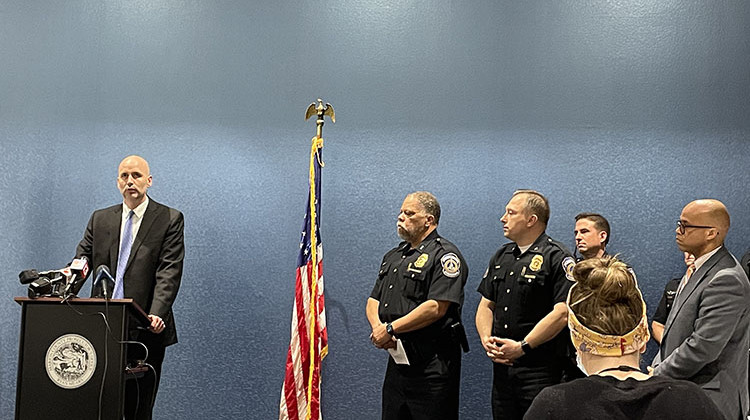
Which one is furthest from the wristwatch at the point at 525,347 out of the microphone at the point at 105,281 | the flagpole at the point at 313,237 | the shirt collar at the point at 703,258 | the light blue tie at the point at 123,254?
the light blue tie at the point at 123,254

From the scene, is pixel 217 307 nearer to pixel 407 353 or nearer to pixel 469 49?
pixel 407 353

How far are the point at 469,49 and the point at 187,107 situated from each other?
72.7 inches

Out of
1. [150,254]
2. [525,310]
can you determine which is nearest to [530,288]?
[525,310]

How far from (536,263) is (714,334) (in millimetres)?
1116

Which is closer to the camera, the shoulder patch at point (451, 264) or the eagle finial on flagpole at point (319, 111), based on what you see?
the shoulder patch at point (451, 264)

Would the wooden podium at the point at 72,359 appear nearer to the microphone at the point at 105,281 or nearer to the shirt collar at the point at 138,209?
the microphone at the point at 105,281

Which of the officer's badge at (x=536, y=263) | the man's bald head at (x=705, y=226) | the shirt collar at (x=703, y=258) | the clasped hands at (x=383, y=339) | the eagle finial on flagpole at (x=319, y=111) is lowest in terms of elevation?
the clasped hands at (x=383, y=339)

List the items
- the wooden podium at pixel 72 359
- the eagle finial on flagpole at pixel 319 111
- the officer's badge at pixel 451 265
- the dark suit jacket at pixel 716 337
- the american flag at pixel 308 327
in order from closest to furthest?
1. the dark suit jacket at pixel 716 337
2. the wooden podium at pixel 72 359
3. the officer's badge at pixel 451 265
4. the american flag at pixel 308 327
5. the eagle finial on flagpole at pixel 319 111

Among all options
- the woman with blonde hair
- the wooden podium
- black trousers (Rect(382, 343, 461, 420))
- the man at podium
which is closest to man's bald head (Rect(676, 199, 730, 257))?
black trousers (Rect(382, 343, 461, 420))

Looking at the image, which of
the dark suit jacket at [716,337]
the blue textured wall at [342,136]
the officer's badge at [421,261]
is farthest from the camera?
the blue textured wall at [342,136]

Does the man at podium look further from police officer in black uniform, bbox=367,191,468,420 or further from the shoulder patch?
the shoulder patch

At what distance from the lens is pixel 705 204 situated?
12.1 ft

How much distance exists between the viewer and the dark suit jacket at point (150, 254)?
445 centimetres

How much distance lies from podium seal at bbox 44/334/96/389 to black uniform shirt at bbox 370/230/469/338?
1638 millimetres
